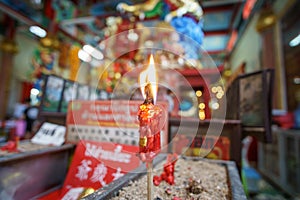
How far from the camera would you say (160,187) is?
0.85 m

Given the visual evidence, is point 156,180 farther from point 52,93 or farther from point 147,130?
point 52,93

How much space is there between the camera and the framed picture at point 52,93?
2.00 meters

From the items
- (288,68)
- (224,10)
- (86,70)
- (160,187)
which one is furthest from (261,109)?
(86,70)

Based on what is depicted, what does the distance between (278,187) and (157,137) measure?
2.86 metres

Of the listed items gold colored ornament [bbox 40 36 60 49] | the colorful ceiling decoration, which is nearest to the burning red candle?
the colorful ceiling decoration

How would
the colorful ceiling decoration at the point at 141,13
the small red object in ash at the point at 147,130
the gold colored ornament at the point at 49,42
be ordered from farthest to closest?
the gold colored ornament at the point at 49,42 → the colorful ceiling decoration at the point at 141,13 → the small red object in ash at the point at 147,130

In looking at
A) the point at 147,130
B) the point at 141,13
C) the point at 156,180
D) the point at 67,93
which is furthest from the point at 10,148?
the point at 141,13

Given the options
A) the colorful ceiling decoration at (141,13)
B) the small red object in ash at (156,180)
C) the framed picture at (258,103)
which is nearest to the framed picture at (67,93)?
the small red object in ash at (156,180)

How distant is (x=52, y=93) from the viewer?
6.79ft

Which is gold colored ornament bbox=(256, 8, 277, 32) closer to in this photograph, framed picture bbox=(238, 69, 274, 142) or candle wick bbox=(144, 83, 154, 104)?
framed picture bbox=(238, 69, 274, 142)

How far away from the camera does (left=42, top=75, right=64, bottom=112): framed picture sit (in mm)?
1997

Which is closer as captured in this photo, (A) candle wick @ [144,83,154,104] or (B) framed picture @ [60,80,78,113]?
(A) candle wick @ [144,83,154,104]

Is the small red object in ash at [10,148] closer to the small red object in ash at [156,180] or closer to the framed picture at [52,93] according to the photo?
the framed picture at [52,93]

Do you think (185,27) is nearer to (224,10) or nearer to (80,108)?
(80,108)
